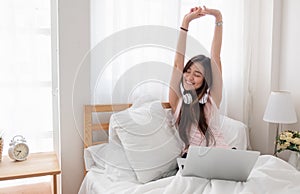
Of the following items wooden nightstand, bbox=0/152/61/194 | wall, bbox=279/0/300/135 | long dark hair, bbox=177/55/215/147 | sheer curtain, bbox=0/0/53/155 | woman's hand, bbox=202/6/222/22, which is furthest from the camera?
wall, bbox=279/0/300/135

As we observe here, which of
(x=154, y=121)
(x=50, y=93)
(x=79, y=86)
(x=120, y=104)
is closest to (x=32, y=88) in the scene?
(x=50, y=93)

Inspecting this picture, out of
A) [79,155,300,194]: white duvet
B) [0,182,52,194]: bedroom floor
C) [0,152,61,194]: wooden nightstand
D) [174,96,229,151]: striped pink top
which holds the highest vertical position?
[174,96,229,151]: striped pink top

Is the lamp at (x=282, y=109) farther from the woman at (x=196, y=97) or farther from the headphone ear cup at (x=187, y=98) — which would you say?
the headphone ear cup at (x=187, y=98)

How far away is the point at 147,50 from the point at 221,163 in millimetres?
980

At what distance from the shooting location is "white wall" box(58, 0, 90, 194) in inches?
79.5

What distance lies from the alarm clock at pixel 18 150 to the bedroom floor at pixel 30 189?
0.25 metres

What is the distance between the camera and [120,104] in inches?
73.0

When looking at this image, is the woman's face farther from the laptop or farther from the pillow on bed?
the laptop

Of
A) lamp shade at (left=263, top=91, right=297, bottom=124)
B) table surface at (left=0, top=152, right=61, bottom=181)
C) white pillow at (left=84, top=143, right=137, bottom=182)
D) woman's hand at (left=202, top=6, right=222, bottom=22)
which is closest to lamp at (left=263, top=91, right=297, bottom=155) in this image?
lamp shade at (left=263, top=91, right=297, bottom=124)

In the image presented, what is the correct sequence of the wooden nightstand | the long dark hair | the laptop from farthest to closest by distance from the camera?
the long dark hair
the wooden nightstand
the laptop

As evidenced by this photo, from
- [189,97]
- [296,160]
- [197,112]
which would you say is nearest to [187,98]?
[189,97]

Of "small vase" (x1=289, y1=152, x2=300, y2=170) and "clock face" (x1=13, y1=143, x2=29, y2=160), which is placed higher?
"clock face" (x1=13, y1=143, x2=29, y2=160)

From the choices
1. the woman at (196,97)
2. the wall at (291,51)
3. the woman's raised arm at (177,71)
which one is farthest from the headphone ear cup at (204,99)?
the wall at (291,51)

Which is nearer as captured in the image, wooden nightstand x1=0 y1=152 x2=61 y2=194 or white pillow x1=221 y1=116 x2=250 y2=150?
wooden nightstand x1=0 y1=152 x2=61 y2=194
